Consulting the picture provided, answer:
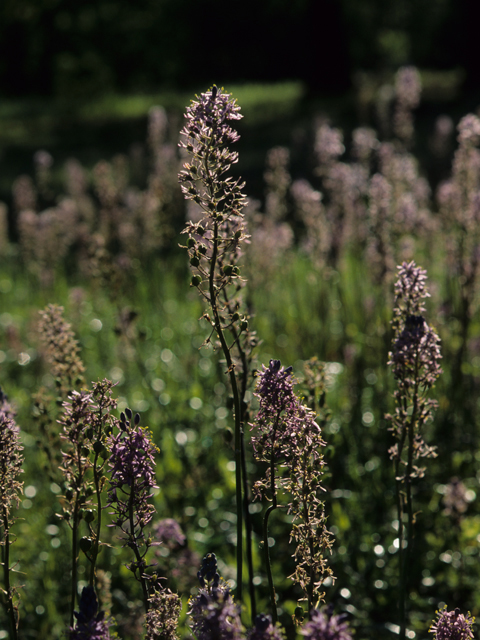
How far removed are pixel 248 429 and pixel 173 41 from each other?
47232 mm

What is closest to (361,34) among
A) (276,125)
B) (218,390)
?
(276,125)

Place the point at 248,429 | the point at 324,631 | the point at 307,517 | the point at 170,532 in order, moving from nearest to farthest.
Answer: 1. the point at 324,631
2. the point at 307,517
3. the point at 248,429
4. the point at 170,532

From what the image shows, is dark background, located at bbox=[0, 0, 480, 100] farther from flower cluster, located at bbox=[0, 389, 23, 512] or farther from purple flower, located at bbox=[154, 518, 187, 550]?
flower cluster, located at bbox=[0, 389, 23, 512]

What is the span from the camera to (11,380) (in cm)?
785

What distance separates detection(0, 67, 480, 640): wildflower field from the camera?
2.22m

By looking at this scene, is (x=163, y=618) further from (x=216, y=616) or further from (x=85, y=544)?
(x=216, y=616)

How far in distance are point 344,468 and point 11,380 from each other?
14.4 feet

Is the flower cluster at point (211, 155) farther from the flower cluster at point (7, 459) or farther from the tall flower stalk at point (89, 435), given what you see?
the flower cluster at point (7, 459)

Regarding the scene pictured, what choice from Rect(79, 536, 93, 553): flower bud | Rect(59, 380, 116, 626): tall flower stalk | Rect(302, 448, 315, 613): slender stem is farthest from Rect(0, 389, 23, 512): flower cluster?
Rect(302, 448, 315, 613): slender stem

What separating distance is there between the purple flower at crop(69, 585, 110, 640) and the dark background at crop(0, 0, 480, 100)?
39554mm

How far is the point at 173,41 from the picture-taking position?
4553 centimetres

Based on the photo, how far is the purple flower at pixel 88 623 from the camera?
72.5 inches

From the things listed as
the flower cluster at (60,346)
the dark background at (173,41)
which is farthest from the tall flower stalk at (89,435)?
the dark background at (173,41)

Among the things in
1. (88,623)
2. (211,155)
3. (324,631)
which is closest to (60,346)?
(211,155)
